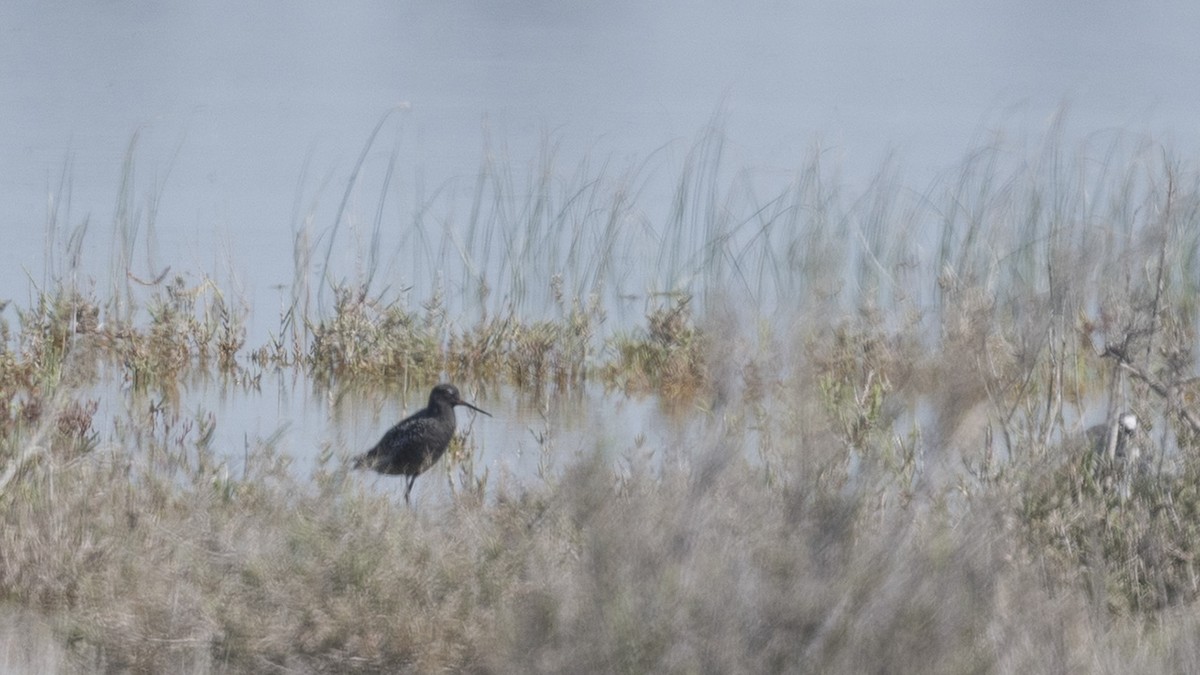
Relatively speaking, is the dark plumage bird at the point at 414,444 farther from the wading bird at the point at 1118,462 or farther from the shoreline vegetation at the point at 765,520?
the wading bird at the point at 1118,462

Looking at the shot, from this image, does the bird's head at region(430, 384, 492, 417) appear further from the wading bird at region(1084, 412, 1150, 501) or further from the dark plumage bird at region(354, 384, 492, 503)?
the wading bird at region(1084, 412, 1150, 501)

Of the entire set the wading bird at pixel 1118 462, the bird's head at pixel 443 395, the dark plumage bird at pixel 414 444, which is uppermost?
the wading bird at pixel 1118 462

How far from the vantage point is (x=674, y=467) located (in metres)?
4.23

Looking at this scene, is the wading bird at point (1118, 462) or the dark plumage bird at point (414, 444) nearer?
the wading bird at point (1118, 462)


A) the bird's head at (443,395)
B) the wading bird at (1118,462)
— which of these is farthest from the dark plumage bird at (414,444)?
the wading bird at (1118,462)

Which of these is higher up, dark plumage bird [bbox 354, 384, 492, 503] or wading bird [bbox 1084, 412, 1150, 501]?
wading bird [bbox 1084, 412, 1150, 501]

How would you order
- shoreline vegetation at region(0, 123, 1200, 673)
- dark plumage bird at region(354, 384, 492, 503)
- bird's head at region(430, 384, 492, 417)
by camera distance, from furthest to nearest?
bird's head at region(430, 384, 492, 417) → dark plumage bird at region(354, 384, 492, 503) → shoreline vegetation at region(0, 123, 1200, 673)

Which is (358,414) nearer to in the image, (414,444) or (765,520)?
(414,444)

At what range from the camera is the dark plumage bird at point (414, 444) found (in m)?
8.29

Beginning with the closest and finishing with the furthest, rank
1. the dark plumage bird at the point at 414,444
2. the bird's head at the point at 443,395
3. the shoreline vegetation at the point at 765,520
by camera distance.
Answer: the shoreline vegetation at the point at 765,520
the dark plumage bird at the point at 414,444
the bird's head at the point at 443,395

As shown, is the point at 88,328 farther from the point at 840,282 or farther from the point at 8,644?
the point at 840,282

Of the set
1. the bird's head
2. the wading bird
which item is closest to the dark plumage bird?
the bird's head

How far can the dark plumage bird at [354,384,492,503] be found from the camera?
27.2 ft

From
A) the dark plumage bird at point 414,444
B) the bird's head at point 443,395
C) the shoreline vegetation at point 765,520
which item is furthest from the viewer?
the bird's head at point 443,395
